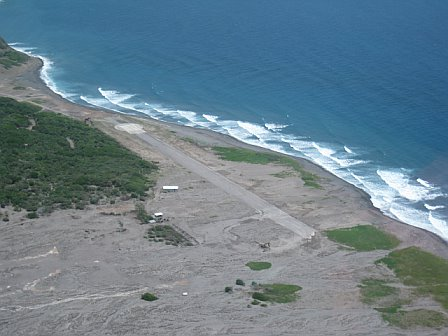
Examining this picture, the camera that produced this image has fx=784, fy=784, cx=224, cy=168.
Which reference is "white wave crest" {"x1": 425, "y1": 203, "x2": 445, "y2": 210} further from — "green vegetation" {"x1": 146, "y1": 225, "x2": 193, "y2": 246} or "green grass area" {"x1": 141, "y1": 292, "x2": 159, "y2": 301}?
"green grass area" {"x1": 141, "y1": 292, "x2": 159, "y2": 301}

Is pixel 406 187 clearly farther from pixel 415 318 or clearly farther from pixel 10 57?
pixel 10 57

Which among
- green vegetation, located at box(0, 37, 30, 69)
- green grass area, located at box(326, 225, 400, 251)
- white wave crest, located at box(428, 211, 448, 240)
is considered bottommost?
green grass area, located at box(326, 225, 400, 251)

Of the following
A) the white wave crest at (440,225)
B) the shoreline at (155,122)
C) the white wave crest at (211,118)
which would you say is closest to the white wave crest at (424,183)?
the shoreline at (155,122)

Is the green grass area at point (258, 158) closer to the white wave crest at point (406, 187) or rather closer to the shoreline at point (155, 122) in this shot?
the shoreline at point (155, 122)

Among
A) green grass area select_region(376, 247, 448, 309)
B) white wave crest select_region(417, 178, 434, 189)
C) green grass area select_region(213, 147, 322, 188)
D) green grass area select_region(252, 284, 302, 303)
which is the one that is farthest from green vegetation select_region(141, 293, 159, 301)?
white wave crest select_region(417, 178, 434, 189)

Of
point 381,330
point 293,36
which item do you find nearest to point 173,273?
point 381,330
